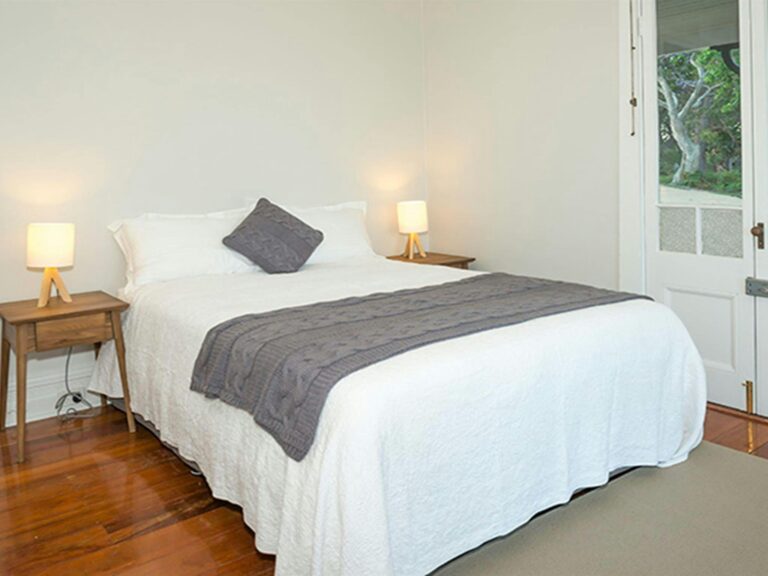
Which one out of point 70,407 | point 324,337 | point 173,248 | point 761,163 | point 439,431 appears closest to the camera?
point 439,431

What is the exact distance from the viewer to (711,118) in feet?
11.0

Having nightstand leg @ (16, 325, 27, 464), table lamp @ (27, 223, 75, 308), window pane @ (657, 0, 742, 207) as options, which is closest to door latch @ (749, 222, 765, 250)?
window pane @ (657, 0, 742, 207)

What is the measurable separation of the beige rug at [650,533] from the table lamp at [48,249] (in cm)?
234

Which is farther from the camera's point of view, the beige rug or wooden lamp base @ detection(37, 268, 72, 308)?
wooden lamp base @ detection(37, 268, 72, 308)

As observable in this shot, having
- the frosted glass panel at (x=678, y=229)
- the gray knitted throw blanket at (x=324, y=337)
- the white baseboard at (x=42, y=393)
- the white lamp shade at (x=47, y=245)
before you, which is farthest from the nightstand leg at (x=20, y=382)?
the frosted glass panel at (x=678, y=229)

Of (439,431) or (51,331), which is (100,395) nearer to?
(51,331)

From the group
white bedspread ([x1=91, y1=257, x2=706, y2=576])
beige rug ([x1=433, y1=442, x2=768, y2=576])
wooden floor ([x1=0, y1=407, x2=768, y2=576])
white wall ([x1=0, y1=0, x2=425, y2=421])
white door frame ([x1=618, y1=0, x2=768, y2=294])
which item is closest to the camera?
white bedspread ([x1=91, y1=257, x2=706, y2=576])

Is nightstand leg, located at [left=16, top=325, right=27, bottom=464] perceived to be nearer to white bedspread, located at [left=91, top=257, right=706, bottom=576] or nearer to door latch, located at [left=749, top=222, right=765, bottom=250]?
white bedspread, located at [left=91, top=257, right=706, bottom=576]

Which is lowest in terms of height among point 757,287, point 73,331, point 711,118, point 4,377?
point 4,377

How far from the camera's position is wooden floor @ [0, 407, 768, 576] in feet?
7.14

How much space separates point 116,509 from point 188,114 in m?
2.33

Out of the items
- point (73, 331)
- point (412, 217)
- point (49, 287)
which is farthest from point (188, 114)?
point (412, 217)

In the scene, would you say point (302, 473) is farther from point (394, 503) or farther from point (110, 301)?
point (110, 301)

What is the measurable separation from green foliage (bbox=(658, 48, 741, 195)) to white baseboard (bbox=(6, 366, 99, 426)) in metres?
3.45
